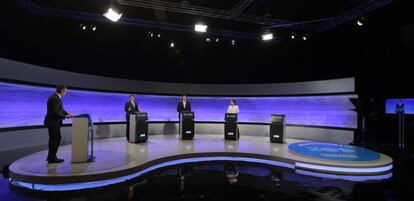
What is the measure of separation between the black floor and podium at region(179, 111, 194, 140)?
9.87ft

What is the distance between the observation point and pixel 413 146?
6926 millimetres

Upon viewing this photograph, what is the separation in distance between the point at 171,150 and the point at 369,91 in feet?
19.1

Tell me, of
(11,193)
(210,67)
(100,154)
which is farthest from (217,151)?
(210,67)

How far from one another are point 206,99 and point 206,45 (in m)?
2.09

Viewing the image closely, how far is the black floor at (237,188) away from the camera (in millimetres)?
3354

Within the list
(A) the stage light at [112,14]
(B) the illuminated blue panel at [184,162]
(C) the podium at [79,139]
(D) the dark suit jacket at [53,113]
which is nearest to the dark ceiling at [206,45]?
(A) the stage light at [112,14]

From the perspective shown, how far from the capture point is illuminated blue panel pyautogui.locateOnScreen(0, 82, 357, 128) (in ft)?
20.1

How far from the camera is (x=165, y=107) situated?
966 centimetres

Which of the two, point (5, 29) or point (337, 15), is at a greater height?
point (337, 15)

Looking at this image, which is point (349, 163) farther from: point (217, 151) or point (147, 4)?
point (147, 4)

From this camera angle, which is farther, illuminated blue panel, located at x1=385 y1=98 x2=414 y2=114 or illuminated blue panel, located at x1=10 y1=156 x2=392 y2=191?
illuminated blue panel, located at x1=385 y1=98 x2=414 y2=114

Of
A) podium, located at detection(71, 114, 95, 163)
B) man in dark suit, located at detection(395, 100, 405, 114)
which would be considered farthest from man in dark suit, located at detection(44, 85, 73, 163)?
man in dark suit, located at detection(395, 100, 405, 114)

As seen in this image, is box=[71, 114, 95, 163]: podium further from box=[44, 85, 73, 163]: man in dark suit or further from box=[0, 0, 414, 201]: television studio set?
box=[44, 85, 73, 163]: man in dark suit

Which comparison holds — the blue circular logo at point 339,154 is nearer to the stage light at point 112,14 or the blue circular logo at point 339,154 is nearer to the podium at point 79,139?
the podium at point 79,139
